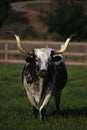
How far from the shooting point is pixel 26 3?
251ft

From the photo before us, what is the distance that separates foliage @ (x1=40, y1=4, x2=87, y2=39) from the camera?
4466 cm

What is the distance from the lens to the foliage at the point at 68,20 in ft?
147

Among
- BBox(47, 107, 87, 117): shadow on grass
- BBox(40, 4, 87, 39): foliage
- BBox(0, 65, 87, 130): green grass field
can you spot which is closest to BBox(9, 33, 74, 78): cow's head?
BBox(0, 65, 87, 130): green grass field

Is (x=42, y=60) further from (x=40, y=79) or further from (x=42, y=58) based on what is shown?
(x=40, y=79)

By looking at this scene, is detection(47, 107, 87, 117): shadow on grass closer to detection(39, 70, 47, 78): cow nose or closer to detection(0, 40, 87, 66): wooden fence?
detection(39, 70, 47, 78): cow nose

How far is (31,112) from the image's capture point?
12484mm

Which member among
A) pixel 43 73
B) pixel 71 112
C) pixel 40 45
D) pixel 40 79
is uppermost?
pixel 43 73

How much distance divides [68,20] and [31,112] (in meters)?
33.1

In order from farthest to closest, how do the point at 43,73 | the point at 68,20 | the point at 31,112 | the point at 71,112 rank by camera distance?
the point at 68,20 → the point at 71,112 → the point at 31,112 → the point at 43,73

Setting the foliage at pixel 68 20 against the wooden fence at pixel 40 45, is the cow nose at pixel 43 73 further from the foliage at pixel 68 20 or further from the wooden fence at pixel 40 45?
→ the foliage at pixel 68 20

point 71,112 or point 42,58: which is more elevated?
point 42,58

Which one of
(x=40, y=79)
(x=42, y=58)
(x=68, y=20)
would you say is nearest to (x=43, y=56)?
(x=42, y=58)

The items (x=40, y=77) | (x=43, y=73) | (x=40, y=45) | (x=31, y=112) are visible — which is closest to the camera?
(x=43, y=73)

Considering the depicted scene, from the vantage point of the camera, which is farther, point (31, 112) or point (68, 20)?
point (68, 20)
